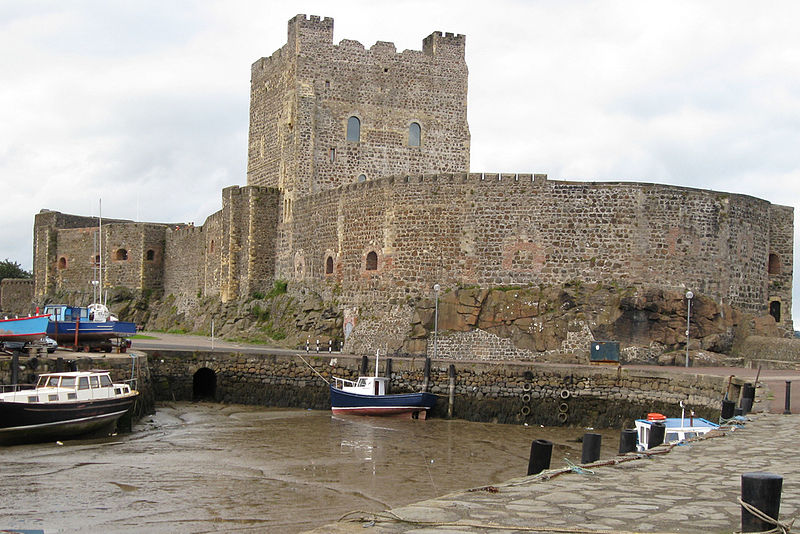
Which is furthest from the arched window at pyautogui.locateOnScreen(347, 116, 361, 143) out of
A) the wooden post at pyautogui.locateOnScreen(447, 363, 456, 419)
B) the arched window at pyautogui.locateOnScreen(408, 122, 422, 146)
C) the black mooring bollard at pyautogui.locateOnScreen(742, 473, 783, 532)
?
the black mooring bollard at pyautogui.locateOnScreen(742, 473, 783, 532)

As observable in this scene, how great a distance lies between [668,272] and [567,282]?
10.4ft

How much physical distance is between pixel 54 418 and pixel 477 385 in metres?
11.4

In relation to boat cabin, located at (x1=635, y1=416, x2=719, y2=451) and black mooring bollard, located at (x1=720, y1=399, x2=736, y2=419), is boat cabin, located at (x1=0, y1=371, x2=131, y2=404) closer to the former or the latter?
boat cabin, located at (x1=635, y1=416, x2=719, y2=451)

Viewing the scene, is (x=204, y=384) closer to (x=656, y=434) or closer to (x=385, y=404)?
(x=385, y=404)

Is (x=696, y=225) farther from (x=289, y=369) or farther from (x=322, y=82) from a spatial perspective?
(x=322, y=82)

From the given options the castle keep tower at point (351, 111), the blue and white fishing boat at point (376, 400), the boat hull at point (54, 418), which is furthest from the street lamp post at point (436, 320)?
the boat hull at point (54, 418)

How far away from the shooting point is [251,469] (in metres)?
17.1

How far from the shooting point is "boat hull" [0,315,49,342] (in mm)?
23984

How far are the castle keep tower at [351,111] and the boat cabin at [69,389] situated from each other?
53.7ft

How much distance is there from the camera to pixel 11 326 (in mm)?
24156

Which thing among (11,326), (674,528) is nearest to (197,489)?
(674,528)

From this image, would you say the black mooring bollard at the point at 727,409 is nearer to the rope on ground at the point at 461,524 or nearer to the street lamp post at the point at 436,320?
the rope on ground at the point at 461,524

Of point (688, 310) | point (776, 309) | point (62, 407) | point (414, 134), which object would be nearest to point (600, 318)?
point (688, 310)

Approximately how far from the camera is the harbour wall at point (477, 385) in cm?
2306
